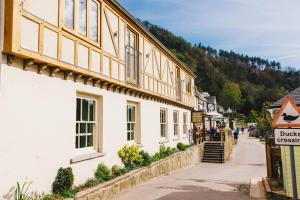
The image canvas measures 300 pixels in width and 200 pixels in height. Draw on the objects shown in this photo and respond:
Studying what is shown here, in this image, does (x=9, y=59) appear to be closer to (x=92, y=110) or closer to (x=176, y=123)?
(x=92, y=110)

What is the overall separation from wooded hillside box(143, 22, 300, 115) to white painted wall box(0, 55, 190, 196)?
194 ft

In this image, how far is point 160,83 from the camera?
1536 centimetres

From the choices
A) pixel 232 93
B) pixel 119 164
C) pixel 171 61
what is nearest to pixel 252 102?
pixel 232 93

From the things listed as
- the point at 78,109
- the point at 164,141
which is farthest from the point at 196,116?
the point at 78,109

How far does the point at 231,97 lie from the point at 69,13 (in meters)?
87.5

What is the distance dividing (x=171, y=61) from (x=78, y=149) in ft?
37.7

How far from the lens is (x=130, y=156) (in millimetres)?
10633

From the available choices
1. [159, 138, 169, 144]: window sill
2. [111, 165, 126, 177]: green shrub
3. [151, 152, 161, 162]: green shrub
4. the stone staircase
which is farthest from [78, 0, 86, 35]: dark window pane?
the stone staircase

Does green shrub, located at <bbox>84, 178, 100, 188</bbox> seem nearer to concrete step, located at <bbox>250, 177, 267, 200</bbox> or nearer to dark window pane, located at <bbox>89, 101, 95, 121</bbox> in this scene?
dark window pane, located at <bbox>89, 101, 95, 121</bbox>

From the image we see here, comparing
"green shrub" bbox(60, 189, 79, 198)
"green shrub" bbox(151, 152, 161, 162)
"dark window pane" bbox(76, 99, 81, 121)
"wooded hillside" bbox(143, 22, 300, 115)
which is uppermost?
"wooded hillside" bbox(143, 22, 300, 115)

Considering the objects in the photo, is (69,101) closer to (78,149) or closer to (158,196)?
(78,149)


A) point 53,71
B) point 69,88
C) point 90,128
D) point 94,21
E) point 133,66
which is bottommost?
point 90,128

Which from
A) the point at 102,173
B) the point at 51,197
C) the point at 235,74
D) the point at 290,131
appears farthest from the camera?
the point at 235,74

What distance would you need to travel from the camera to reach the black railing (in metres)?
11.3
